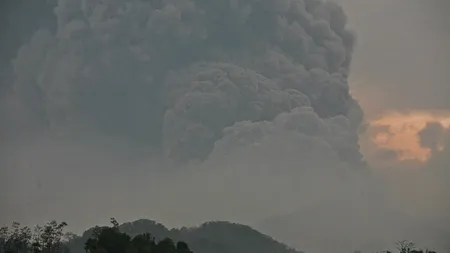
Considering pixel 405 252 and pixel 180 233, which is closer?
pixel 405 252

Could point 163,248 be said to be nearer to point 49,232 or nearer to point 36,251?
point 36,251

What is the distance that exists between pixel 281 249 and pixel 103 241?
6030 inches

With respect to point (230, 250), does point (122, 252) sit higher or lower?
lower

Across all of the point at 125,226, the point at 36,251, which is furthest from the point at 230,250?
the point at 36,251

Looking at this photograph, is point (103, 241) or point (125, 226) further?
point (125, 226)

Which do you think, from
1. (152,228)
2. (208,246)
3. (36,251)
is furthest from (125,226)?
(36,251)

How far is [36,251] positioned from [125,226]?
452 ft

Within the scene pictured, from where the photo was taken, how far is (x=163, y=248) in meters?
52.8

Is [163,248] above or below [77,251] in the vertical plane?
below

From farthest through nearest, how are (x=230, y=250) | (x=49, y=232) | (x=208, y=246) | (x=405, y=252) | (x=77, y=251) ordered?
(x=230, y=250) → (x=208, y=246) → (x=77, y=251) → (x=405, y=252) → (x=49, y=232)

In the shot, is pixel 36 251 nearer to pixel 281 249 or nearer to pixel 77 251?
pixel 77 251

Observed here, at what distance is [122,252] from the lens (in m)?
48.8

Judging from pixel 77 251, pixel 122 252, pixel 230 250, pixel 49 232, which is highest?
pixel 230 250

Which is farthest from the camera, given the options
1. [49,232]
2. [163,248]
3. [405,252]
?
[405,252]
